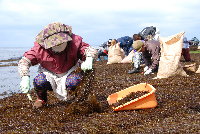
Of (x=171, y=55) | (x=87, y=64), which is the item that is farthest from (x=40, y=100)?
(x=171, y=55)

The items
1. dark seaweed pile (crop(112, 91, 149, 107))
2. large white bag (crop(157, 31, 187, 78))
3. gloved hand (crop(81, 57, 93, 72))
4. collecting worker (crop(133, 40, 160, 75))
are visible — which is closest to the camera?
gloved hand (crop(81, 57, 93, 72))

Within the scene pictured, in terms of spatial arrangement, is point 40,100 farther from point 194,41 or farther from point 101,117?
point 194,41

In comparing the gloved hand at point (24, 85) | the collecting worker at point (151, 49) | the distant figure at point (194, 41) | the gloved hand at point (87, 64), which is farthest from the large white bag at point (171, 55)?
the distant figure at point (194, 41)

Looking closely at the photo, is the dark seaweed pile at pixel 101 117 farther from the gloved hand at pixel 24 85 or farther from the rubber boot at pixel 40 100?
the gloved hand at pixel 24 85

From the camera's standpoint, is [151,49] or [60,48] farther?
[151,49]

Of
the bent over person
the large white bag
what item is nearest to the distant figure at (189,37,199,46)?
the large white bag

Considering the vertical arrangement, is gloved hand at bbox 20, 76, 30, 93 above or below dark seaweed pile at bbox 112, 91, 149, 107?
above

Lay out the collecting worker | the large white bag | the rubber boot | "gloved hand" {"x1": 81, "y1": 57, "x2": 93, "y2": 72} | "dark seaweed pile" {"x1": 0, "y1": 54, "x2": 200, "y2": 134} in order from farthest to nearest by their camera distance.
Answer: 1. the collecting worker
2. the large white bag
3. the rubber boot
4. "gloved hand" {"x1": 81, "y1": 57, "x2": 93, "y2": 72}
5. "dark seaweed pile" {"x1": 0, "y1": 54, "x2": 200, "y2": 134}

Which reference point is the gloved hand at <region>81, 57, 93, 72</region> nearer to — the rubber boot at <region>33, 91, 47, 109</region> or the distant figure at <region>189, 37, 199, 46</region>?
the rubber boot at <region>33, 91, 47, 109</region>

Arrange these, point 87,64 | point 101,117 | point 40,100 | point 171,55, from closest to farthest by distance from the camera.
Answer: point 101,117, point 87,64, point 40,100, point 171,55

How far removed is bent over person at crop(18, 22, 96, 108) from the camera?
10.2 feet

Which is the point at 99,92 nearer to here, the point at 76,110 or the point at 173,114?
the point at 76,110

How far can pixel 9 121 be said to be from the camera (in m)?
3.00

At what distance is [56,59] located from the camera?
10.8 feet
